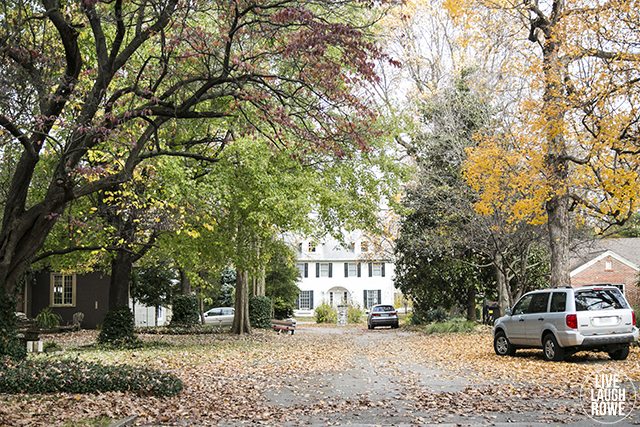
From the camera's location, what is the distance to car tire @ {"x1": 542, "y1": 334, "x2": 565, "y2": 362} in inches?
634

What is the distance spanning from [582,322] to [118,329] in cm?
1537

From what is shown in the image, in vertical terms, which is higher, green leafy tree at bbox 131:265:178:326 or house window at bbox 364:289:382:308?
green leafy tree at bbox 131:265:178:326

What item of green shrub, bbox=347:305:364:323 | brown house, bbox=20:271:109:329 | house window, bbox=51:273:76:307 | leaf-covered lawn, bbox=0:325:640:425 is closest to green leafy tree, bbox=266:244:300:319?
green shrub, bbox=347:305:364:323

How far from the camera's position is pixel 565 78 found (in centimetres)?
1800

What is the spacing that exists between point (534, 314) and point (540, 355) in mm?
1761

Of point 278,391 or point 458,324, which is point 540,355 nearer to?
point 278,391

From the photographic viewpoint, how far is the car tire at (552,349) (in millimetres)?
16094

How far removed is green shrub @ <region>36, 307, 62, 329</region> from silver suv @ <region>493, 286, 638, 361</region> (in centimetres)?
2639

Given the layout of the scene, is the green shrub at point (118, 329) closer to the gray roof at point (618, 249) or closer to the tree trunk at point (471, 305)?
the tree trunk at point (471, 305)

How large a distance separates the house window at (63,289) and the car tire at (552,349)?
98.4 feet

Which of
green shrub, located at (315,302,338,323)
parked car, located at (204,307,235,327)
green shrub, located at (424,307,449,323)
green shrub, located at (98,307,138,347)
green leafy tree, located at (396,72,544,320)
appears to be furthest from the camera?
green shrub, located at (315,302,338,323)

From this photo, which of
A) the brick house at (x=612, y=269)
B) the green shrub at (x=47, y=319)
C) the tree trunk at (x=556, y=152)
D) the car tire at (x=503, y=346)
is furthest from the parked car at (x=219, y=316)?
the tree trunk at (x=556, y=152)

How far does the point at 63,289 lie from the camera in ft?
129

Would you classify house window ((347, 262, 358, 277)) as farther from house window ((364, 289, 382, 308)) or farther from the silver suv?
the silver suv
